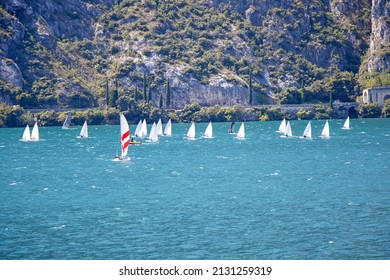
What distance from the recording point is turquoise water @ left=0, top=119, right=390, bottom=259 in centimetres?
6209

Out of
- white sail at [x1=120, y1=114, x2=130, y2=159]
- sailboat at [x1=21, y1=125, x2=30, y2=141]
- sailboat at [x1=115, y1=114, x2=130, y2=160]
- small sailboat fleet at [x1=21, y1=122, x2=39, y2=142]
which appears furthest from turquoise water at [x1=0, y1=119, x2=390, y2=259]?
small sailboat fleet at [x1=21, y1=122, x2=39, y2=142]

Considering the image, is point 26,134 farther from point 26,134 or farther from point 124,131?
point 124,131

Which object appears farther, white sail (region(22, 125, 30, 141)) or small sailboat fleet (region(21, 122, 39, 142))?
small sailboat fleet (region(21, 122, 39, 142))

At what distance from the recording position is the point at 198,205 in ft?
264

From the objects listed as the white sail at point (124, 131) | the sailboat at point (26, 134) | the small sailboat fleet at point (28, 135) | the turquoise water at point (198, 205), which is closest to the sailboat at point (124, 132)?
the white sail at point (124, 131)

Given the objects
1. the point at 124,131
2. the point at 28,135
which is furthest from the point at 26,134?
the point at 124,131

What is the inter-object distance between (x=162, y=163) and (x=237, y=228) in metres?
54.6

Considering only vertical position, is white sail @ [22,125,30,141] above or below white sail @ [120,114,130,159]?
below

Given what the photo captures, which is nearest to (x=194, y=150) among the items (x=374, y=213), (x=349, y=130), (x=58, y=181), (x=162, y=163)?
(x=162, y=163)

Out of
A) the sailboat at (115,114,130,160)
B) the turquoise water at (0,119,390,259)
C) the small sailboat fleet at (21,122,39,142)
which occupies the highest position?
the sailboat at (115,114,130,160)

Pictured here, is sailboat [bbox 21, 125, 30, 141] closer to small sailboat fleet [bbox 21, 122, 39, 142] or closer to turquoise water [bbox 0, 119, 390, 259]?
small sailboat fleet [bbox 21, 122, 39, 142]

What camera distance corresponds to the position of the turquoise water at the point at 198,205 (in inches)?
2445

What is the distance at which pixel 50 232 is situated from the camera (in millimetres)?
68062

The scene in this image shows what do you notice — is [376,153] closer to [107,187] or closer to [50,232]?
[107,187]
